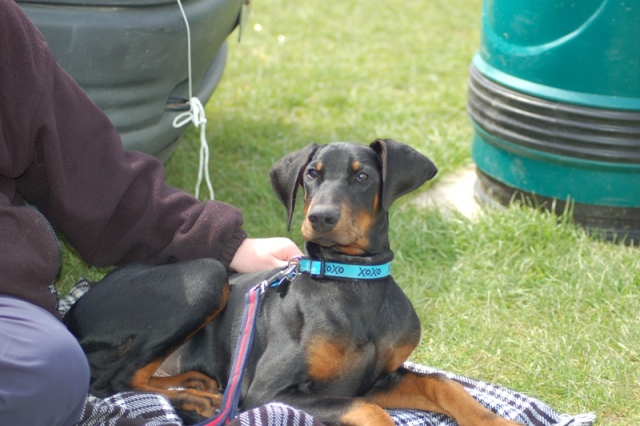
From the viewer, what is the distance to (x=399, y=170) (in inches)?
123

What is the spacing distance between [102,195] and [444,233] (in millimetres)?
2168

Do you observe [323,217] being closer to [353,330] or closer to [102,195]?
[353,330]

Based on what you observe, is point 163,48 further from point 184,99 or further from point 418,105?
point 418,105

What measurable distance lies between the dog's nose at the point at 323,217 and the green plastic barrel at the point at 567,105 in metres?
2.16

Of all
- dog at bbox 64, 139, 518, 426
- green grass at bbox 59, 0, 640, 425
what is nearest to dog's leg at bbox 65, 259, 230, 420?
dog at bbox 64, 139, 518, 426

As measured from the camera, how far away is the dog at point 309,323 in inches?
118

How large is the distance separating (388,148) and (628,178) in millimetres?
2074

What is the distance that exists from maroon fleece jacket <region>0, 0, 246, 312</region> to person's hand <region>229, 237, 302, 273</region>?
0.18 feet

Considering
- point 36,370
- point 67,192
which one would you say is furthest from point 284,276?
point 36,370

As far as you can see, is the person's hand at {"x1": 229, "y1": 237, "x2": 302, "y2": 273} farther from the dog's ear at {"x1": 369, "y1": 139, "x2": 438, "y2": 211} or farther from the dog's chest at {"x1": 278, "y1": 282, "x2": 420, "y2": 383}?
the dog's ear at {"x1": 369, "y1": 139, "x2": 438, "y2": 211}

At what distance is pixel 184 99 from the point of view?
4.54 meters

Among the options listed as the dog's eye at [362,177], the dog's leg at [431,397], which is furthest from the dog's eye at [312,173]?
the dog's leg at [431,397]

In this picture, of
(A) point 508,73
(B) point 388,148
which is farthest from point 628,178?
(B) point 388,148

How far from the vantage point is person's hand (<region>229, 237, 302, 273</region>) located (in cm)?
351
